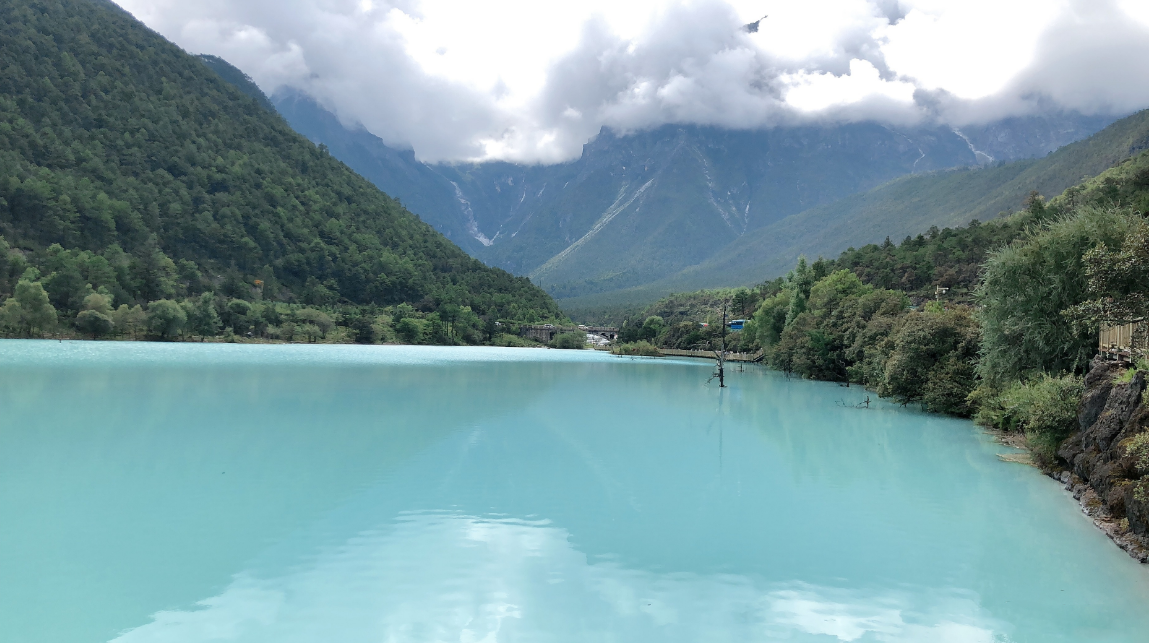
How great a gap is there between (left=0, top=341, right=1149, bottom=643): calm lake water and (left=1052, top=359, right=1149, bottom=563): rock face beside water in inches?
18.4

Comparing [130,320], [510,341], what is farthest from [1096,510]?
[510,341]

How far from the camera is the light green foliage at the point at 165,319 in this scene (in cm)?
8319

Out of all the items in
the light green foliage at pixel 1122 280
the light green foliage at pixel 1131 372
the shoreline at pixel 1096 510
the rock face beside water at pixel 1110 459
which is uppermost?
the light green foliage at pixel 1122 280

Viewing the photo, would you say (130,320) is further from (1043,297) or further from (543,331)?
(1043,297)

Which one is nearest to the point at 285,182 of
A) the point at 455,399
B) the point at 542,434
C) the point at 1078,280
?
the point at 455,399

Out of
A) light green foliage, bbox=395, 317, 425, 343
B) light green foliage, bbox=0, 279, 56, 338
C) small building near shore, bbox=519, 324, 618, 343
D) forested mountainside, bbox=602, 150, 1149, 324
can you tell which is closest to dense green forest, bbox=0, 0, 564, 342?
light green foliage, bbox=0, 279, 56, 338

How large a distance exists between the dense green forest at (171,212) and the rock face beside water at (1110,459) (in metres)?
88.7

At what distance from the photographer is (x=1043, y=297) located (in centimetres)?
2255

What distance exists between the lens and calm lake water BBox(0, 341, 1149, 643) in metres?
7.88

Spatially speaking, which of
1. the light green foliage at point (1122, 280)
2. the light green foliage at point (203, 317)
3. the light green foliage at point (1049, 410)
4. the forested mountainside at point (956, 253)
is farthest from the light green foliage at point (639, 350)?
the light green foliage at point (1122, 280)

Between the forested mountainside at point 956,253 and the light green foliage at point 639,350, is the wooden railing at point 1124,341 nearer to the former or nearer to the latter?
the forested mountainside at point 956,253

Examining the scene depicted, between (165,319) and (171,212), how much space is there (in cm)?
3179

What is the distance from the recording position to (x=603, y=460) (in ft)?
60.2

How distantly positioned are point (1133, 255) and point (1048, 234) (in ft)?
35.1
